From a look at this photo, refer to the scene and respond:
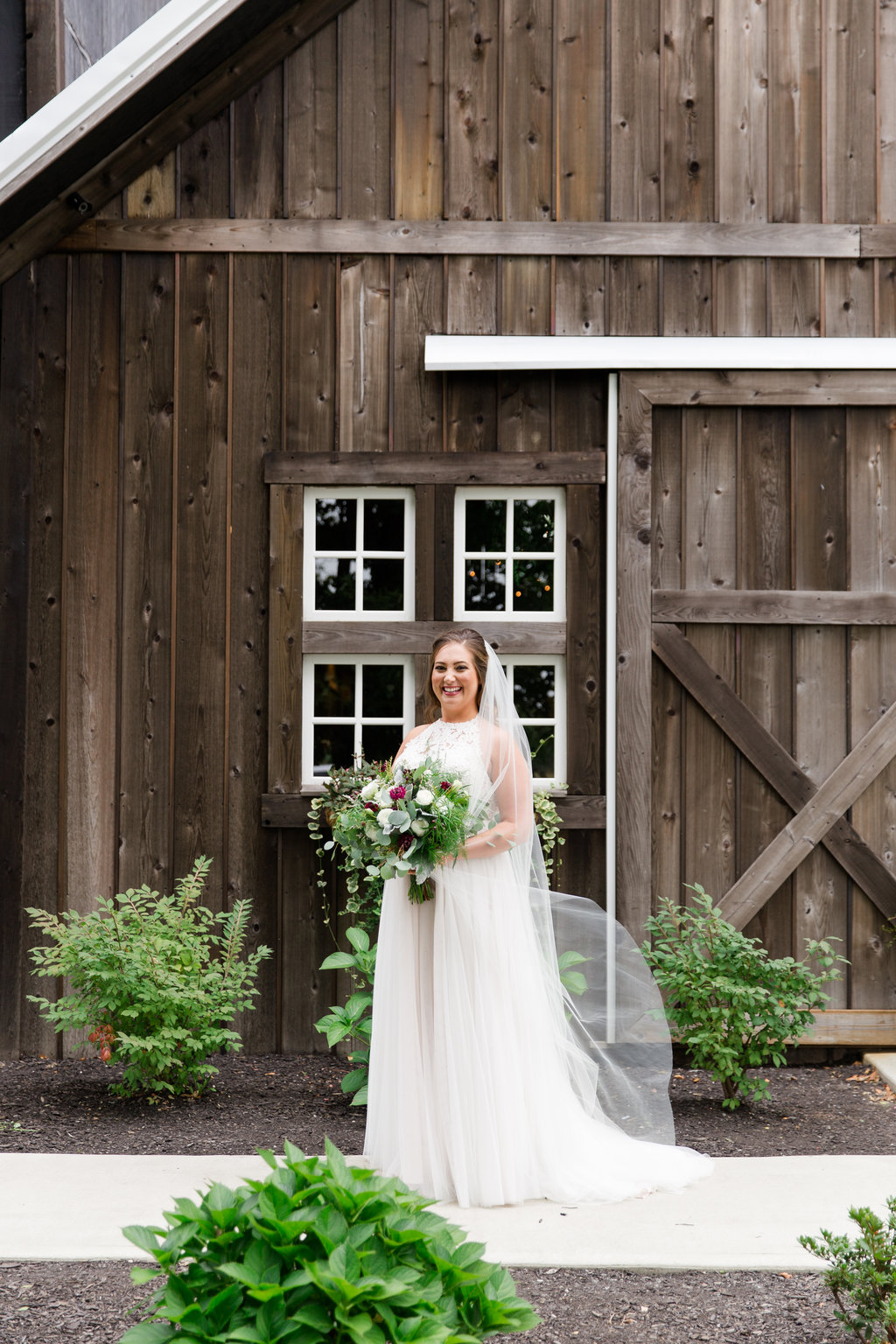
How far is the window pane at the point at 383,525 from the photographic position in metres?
5.63

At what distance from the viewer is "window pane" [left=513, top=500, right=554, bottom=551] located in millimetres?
5609

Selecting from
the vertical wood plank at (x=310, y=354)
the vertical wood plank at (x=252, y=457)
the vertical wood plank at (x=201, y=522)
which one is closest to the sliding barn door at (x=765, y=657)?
the vertical wood plank at (x=310, y=354)

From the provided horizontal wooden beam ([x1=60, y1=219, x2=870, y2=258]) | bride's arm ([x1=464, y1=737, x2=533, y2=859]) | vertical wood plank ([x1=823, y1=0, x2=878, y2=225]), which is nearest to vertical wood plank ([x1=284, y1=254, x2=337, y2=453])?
horizontal wooden beam ([x1=60, y1=219, x2=870, y2=258])

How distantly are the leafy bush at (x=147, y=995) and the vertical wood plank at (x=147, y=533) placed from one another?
84 centimetres

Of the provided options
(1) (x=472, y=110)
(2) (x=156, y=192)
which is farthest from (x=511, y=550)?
(2) (x=156, y=192)

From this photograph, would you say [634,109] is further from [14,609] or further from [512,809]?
[14,609]

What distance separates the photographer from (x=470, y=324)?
555cm

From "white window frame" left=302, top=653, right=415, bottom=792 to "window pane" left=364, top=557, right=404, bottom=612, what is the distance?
0.90 feet

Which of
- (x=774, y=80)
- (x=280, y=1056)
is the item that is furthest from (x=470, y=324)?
(x=280, y=1056)

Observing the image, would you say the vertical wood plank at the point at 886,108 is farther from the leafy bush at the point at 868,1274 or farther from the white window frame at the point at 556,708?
the leafy bush at the point at 868,1274

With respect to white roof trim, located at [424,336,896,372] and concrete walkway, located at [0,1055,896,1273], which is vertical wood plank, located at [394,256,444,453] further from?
concrete walkway, located at [0,1055,896,1273]

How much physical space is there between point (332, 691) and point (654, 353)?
2339mm

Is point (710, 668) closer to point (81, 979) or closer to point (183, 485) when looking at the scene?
point (183, 485)

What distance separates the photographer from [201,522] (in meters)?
5.53
